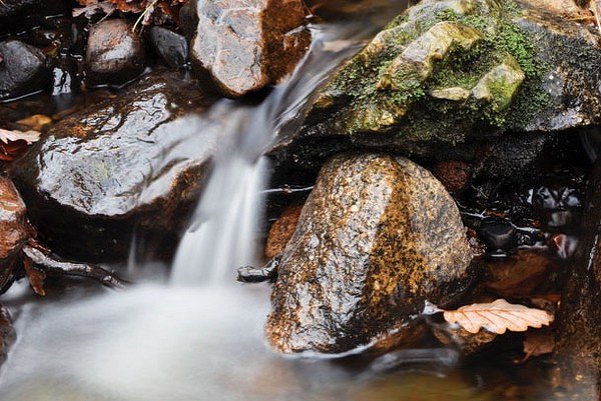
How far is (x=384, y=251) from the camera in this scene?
137 inches

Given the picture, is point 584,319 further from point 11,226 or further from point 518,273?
point 11,226

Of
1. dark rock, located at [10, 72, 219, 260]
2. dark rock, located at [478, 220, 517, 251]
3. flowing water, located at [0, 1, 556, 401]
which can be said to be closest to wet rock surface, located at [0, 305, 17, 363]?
flowing water, located at [0, 1, 556, 401]

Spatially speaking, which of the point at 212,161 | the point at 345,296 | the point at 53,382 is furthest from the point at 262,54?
the point at 53,382

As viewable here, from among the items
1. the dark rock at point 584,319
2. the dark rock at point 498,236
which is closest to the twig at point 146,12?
the dark rock at point 498,236

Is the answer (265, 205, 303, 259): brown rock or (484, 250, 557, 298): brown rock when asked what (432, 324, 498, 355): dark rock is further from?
(265, 205, 303, 259): brown rock

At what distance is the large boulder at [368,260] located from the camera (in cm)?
345

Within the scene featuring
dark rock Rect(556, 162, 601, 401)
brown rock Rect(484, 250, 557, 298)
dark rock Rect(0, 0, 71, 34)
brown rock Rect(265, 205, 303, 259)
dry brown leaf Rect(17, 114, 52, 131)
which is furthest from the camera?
dark rock Rect(0, 0, 71, 34)

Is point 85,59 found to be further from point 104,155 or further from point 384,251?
point 384,251

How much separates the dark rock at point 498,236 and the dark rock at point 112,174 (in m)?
2.07

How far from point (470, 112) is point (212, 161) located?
1.86 m

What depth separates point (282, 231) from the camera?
4312mm

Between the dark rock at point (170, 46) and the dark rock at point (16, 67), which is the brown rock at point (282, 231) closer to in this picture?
the dark rock at point (170, 46)

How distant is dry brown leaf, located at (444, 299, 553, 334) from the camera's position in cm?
352

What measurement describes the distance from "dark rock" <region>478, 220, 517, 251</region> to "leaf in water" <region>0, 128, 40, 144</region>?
136 inches
